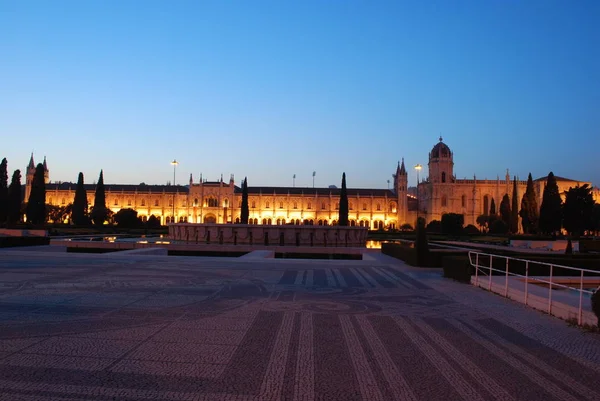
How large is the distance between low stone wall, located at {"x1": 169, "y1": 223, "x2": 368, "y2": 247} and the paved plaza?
19408mm

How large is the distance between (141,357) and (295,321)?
2528 mm

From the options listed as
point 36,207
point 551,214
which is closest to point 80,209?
point 36,207

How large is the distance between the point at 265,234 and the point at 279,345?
2491 cm

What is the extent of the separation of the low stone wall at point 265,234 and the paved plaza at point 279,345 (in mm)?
19408

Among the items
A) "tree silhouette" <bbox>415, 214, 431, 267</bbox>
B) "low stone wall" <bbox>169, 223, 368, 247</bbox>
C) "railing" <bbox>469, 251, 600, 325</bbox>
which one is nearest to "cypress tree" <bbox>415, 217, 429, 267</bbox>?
"tree silhouette" <bbox>415, 214, 431, 267</bbox>

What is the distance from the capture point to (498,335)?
6676 millimetres

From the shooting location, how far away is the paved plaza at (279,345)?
14.5ft

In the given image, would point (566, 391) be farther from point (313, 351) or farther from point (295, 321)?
point (295, 321)

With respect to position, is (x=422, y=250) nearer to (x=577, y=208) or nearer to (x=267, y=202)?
(x=577, y=208)

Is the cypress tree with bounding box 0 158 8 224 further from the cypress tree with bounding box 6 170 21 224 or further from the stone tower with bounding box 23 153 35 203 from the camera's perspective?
the stone tower with bounding box 23 153 35 203

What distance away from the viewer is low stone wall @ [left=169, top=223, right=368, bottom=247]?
99.9 ft

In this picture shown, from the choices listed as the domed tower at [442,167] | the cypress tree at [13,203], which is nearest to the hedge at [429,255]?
the cypress tree at [13,203]

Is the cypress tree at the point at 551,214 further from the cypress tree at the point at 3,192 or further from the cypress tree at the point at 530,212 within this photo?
the cypress tree at the point at 3,192

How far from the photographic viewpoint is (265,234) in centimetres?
3073
